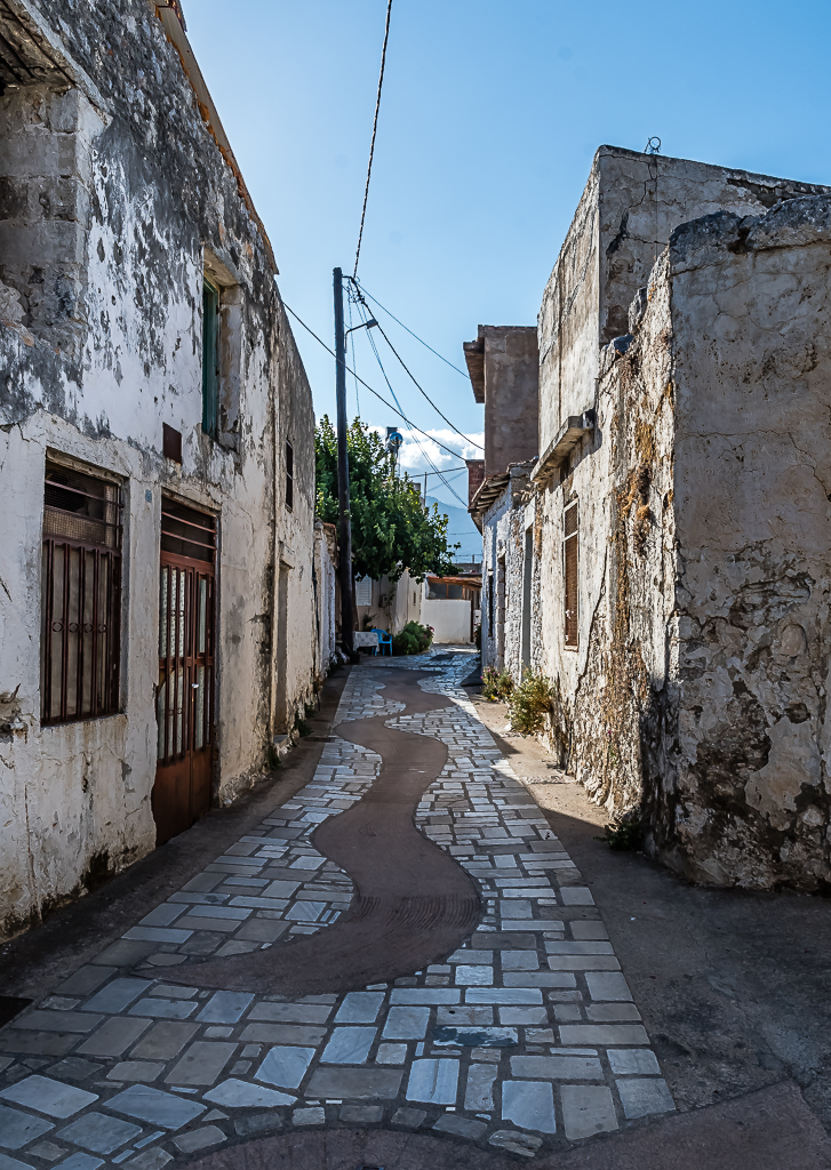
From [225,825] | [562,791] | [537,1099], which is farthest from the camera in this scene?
[562,791]

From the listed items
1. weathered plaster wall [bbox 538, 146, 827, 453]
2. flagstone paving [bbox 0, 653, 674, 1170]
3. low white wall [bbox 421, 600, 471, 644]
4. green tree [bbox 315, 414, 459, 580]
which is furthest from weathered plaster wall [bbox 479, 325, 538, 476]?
low white wall [bbox 421, 600, 471, 644]

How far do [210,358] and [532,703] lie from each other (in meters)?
5.02

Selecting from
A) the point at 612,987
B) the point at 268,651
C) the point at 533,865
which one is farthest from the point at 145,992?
the point at 268,651

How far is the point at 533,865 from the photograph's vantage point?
5.14 metres

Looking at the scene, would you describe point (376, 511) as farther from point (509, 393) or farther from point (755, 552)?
point (755, 552)

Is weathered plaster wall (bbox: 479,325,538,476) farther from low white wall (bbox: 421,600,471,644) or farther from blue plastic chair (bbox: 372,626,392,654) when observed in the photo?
low white wall (bbox: 421,600,471,644)

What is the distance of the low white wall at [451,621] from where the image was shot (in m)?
32.2

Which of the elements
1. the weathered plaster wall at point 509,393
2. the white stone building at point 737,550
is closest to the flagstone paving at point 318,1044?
the white stone building at point 737,550

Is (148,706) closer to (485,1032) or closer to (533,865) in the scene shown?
(533,865)

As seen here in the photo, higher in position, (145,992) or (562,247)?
(562,247)

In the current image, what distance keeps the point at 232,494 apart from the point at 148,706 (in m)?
2.40

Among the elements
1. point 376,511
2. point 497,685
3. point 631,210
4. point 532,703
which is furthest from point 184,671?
point 376,511

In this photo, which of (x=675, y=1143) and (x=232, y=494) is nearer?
(x=675, y=1143)

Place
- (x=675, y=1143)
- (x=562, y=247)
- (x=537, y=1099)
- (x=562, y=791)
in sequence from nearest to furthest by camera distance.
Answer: (x=675, y=1143), (x=537, y=1099), (x=562, y=791), (x=562, y=247)
